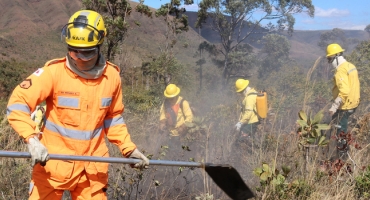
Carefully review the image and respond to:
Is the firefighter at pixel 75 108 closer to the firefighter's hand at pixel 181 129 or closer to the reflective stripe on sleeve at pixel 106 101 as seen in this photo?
the reflective stripe on sleeve at pixel 106 101

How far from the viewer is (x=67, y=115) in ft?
8.12

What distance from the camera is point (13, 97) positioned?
2.28 meters

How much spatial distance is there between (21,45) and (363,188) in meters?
62.1

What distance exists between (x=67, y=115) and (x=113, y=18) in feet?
30.6

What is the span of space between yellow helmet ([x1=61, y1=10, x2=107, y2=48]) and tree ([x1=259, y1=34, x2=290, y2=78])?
114ft

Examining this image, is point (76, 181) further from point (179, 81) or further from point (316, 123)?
point (179, 81)

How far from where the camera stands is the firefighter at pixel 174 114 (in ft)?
21.6

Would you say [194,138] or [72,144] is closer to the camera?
[72,144]

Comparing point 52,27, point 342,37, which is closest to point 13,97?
point 342,37

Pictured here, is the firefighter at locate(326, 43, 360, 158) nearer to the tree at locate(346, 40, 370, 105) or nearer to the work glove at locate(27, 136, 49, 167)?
the tree at locate(346, 40, 370, 105)

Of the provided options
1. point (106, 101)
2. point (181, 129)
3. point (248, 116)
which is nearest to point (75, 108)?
point (106, 101)

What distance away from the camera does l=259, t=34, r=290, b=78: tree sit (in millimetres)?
37281

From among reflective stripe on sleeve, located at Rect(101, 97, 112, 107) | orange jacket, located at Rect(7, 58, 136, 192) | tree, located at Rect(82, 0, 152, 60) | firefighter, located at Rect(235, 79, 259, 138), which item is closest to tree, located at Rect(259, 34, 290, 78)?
tree, located at Rect(82, 0, 152, 60)

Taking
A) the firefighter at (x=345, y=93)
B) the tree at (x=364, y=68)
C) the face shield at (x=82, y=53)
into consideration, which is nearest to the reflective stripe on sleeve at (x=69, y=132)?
the face shield at (x=82, y=53)
